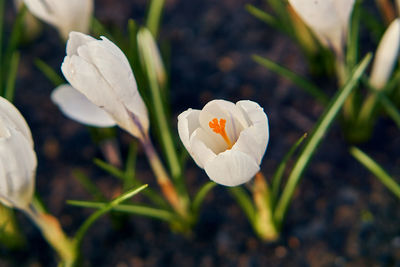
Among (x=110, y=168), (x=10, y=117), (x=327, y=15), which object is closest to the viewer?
(x=10, y=117)

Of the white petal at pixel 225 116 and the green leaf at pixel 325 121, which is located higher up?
the white petal at pixel 225 116

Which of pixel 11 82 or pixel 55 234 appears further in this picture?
pixel 11 82

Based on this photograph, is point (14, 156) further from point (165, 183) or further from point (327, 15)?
point (327, 15)

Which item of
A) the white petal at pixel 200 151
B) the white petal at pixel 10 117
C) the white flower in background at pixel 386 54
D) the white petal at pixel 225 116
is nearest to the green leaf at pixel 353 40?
the white flower in background at pixel 386 54

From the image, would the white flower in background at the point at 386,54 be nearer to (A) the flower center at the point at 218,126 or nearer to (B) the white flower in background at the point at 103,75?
(A) the flower center at the point at 218,126

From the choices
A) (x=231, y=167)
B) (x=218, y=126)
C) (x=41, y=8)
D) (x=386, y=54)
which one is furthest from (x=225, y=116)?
(x=41, y=8)

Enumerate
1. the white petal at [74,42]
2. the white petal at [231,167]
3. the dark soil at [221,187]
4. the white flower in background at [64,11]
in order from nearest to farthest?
the white petal at [231,167] < the white petal at [74,42] < the white flower in background at [64,11] < the dark soil at [221,187]

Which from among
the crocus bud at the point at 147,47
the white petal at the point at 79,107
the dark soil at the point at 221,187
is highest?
the crocus bud at the point at 147,47
